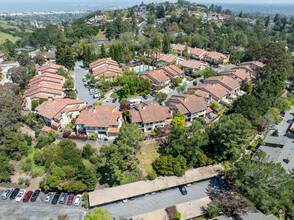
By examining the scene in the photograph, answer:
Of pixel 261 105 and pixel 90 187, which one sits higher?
pixel 261 105

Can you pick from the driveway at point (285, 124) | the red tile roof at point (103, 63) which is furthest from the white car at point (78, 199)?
the red tile roof at point (103, 63)

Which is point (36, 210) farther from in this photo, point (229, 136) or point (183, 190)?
point (229, 136)

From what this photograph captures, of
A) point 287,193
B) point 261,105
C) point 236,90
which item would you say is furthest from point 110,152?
point 236,90

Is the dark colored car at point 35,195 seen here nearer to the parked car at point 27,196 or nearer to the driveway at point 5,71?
the parked car at point 27,196

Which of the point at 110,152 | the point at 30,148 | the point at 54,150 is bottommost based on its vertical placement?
the point at 30,148

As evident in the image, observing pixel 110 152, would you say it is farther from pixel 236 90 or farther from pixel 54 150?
pixel 236 90

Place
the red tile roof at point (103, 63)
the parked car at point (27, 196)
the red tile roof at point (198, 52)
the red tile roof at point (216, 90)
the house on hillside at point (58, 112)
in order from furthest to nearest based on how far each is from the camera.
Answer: the red tile roof at point (198, 52) → the red tile roof at point (103, 63) → the red tile roof at point (216, 90) → the house on hillside at point (58, 112) → the parked car at point (27, 196)
